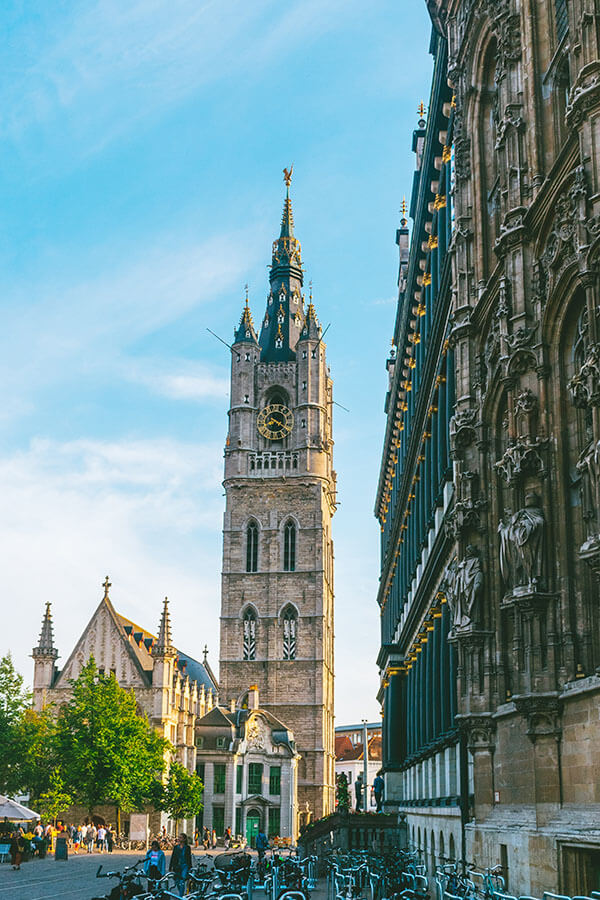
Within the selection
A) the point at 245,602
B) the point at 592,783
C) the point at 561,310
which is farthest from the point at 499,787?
the point at 245,602

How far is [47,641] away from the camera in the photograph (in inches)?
3433

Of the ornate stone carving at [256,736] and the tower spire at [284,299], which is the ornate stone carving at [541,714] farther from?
the tower spire at [284,299]

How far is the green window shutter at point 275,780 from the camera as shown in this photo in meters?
91.8

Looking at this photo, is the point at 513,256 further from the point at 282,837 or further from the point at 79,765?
the point at 282,837

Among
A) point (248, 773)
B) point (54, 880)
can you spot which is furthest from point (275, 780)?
point (54, 880)

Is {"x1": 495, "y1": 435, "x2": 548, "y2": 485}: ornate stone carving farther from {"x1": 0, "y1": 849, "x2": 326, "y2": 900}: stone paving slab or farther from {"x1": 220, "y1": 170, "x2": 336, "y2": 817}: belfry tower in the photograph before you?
{"x1": 220, "y1": 170, "x2": 336, "y2": 817}: belfry tower

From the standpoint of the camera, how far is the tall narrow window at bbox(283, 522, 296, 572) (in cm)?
10238

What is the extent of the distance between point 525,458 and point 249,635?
3351 inches

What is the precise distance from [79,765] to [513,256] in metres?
50.6

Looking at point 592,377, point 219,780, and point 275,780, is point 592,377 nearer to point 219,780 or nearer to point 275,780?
point 219,780

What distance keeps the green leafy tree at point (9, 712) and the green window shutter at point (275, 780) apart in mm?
28133

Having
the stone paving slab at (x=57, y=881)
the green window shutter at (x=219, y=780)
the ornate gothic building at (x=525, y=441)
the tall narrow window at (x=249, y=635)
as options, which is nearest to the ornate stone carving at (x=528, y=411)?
the ornate gothic building at (x=525, y=441)

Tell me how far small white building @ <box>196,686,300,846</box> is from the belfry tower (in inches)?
157

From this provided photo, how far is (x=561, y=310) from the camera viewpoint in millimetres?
16719
